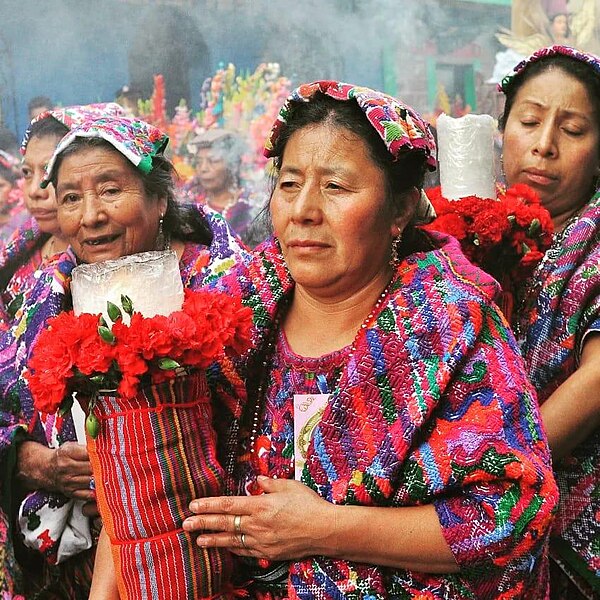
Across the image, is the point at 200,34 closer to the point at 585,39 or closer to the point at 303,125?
the point at 303,125

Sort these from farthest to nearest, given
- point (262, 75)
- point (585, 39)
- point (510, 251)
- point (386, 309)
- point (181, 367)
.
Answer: point (585, 39) < point (262, 75) < point (510, 251) < point (386, 309) < point (181, 367)

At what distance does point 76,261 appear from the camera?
2930 mm

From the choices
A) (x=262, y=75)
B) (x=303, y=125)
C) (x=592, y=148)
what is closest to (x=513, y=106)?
(x=592, y=148)

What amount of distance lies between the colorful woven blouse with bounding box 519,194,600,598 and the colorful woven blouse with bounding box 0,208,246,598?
3.11ft

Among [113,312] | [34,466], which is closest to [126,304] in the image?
[113,312]

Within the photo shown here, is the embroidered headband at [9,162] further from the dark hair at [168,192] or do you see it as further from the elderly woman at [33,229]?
the dark hair at [168,192]

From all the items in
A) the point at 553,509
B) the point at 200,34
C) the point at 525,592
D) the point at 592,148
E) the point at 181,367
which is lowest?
the point at 525,592

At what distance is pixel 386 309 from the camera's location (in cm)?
209

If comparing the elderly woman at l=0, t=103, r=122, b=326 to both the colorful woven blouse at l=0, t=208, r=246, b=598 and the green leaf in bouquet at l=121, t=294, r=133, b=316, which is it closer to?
the colorful woven blouse at l=0, t=208, r=246, b=598

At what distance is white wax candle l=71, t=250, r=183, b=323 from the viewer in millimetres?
1869

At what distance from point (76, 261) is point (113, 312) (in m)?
1.18

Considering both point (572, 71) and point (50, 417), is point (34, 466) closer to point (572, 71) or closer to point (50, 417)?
point (50, 417)

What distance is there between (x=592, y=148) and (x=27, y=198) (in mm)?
2141

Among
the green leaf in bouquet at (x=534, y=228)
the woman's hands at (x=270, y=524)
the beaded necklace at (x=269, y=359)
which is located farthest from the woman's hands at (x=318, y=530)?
the green leaf in bouquet at (x=534, y=228)
